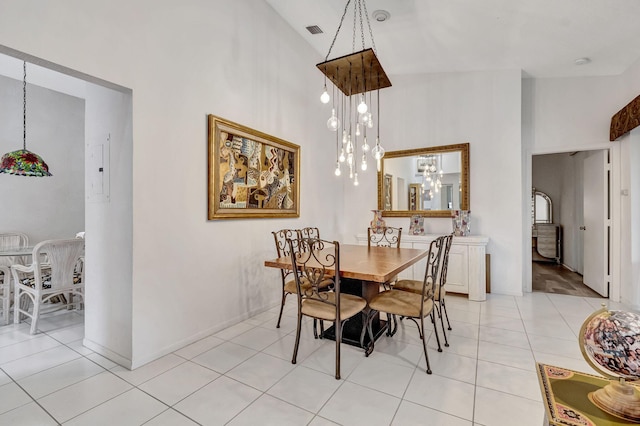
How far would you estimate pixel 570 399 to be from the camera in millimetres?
1078

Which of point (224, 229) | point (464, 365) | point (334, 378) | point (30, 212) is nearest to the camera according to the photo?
point (334, 378)

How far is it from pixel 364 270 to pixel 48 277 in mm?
3515

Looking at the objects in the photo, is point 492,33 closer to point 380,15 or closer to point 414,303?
point 380,15

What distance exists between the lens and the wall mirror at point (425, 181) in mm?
4641

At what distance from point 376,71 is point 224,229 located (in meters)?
2.32

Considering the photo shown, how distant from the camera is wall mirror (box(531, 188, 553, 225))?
7.35m

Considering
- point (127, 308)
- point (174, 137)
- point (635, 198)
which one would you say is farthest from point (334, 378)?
point (635, 198)

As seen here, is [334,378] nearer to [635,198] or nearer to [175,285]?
[175,285]

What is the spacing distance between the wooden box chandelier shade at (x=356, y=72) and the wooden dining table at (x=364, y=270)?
6.15 ft

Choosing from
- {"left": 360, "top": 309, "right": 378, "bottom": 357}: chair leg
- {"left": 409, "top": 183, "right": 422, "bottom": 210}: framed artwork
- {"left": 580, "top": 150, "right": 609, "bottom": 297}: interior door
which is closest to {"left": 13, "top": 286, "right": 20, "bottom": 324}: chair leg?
{"left": 360, "top": 309, "right": 378, "bottom": 357}: chair leg

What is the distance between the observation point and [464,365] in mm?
2336

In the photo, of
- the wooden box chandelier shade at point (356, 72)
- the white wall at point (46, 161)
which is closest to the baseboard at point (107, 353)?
the white wall at point (46, 161)

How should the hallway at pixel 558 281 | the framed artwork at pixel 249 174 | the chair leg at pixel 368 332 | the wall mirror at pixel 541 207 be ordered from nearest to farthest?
the chair leg at pixel 368 332 → the framed artwork at pixel 249 174 → the hallway at pixel 558 281 → the wall mirror at pixel 541 207

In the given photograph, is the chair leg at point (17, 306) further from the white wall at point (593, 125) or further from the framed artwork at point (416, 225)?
the white wall at point (593, 125)
